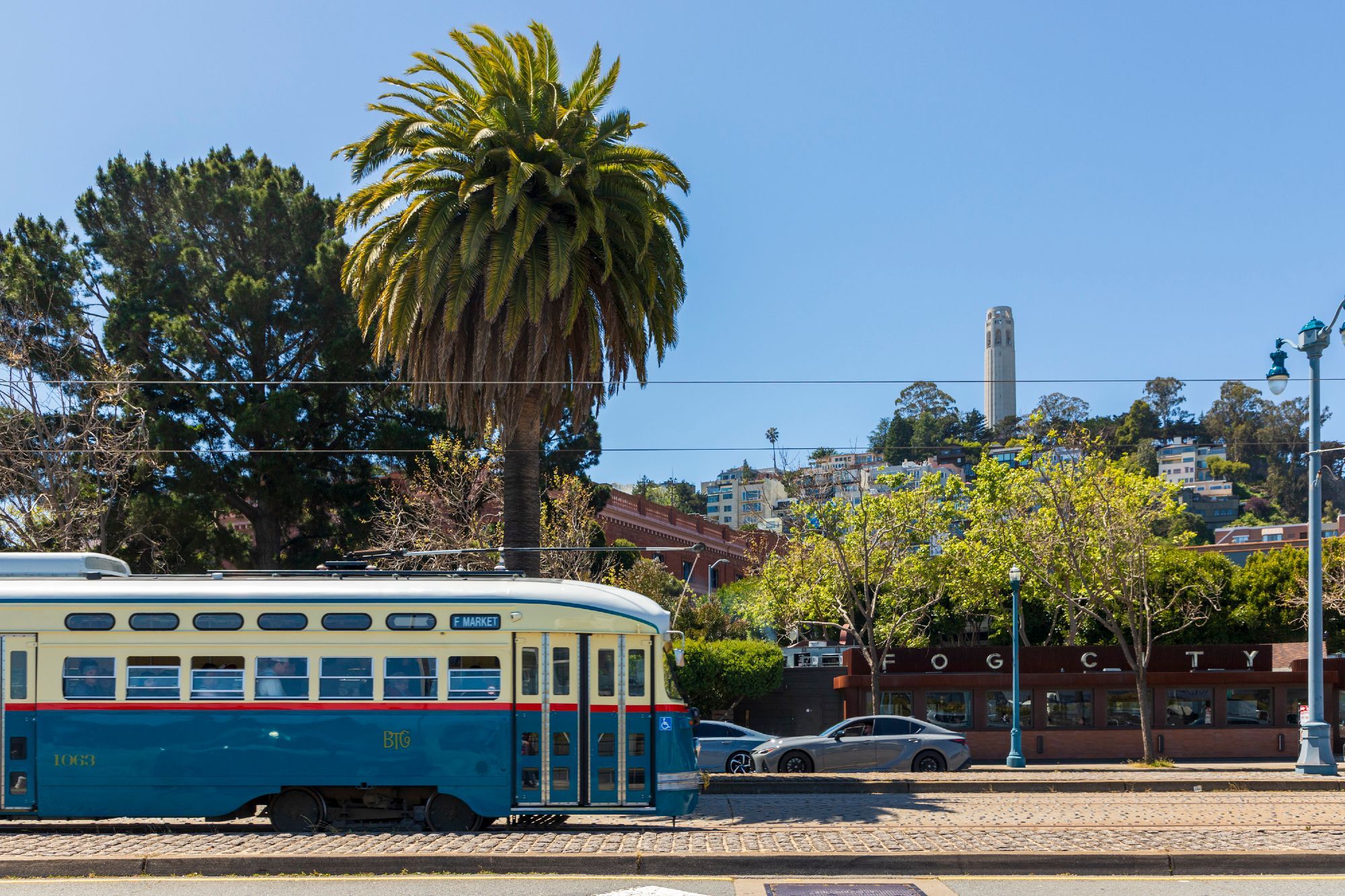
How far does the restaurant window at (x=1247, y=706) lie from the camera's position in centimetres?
3991

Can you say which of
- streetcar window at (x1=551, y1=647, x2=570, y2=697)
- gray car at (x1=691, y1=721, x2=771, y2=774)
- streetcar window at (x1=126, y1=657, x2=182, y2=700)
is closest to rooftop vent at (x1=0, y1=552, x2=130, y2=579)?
streetcar window at (x1=126, y1=657, x2=182, y2=700)

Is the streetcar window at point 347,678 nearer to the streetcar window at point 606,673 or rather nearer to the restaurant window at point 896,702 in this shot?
the streetcar window at point 606,673

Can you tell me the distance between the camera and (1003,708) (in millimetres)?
40438

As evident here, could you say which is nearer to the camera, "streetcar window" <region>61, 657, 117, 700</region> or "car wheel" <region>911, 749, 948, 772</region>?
"streetcar window" <region>61, 657, 117, 700</region>

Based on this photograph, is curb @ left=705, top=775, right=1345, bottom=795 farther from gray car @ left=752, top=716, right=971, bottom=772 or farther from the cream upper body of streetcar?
the cream upper body of streetcar

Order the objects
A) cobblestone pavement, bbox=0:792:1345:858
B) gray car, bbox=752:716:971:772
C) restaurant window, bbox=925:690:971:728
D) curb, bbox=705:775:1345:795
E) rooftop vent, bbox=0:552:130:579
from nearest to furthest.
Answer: cobblestone pavement, bbox=0:792:1345:858, rooftop vent, bbox=0:552:130:579, curb, bbox=705:775:1345:795, gray car, bbox=752:716:971:772, restaurant window, bbox=925:690:971:728

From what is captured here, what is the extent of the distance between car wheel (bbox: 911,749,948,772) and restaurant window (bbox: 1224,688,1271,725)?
1701 centimetres

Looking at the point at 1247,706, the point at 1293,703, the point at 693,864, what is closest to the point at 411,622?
the point at 693,864

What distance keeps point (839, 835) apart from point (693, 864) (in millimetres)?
2281

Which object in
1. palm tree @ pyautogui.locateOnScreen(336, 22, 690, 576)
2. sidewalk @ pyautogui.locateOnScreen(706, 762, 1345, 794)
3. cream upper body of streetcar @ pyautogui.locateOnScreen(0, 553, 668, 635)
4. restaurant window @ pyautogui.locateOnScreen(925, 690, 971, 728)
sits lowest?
restaurant window @ pyautogui.locateOnScreen(925, 690, 971, 728)

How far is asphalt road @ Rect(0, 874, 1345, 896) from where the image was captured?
10938mm

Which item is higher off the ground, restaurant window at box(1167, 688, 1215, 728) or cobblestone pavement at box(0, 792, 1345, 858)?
cobblestone pavement at box(0, 792, 1345, 858)

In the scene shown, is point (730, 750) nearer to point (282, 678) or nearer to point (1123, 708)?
point (282, 678)

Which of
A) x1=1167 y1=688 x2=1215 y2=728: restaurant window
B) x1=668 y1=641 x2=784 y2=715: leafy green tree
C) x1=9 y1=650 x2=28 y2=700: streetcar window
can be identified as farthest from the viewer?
x1=668 y1=641 x2=784 y2=715: leafy green tree
